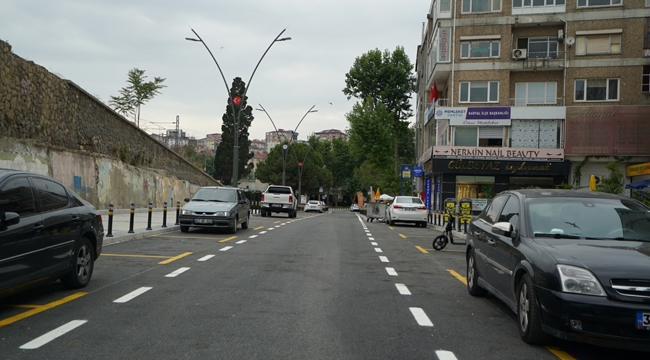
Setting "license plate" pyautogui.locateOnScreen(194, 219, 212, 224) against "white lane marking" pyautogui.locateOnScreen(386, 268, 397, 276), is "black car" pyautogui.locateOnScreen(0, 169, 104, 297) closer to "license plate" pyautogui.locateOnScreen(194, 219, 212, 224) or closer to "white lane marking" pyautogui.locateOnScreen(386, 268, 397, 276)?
"white lane marking" pyautogui.locateOnScreen(386, 268, 397, 276)

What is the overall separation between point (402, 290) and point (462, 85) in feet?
113

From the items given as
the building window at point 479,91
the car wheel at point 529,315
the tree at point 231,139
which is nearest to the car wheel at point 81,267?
the car wheel at point 529,315

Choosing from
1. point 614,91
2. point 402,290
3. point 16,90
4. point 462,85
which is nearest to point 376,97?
point 462,85

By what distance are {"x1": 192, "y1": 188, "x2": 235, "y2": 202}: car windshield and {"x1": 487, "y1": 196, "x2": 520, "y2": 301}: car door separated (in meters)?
13.8

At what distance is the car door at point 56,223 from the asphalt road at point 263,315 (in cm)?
51

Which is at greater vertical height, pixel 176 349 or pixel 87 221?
pixel 87 221

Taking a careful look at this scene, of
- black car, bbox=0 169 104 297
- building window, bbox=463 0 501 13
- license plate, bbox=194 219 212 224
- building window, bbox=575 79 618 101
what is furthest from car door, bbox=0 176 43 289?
building window, bbox=575 79 618 101

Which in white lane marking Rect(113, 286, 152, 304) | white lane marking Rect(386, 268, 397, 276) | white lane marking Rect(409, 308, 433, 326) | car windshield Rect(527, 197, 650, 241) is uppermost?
car windshield Rect(527, 197, 650, 241)

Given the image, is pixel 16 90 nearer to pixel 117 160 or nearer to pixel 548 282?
pixel 117 160

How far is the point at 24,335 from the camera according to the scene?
222 inches

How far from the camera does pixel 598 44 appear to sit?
130 ft

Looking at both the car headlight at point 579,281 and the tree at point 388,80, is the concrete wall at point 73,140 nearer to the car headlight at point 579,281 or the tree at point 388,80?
the car headlight at point 579,281

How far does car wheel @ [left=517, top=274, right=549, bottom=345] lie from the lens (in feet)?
18.7

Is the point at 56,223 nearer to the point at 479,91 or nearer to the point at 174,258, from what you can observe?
the point at 174,258
